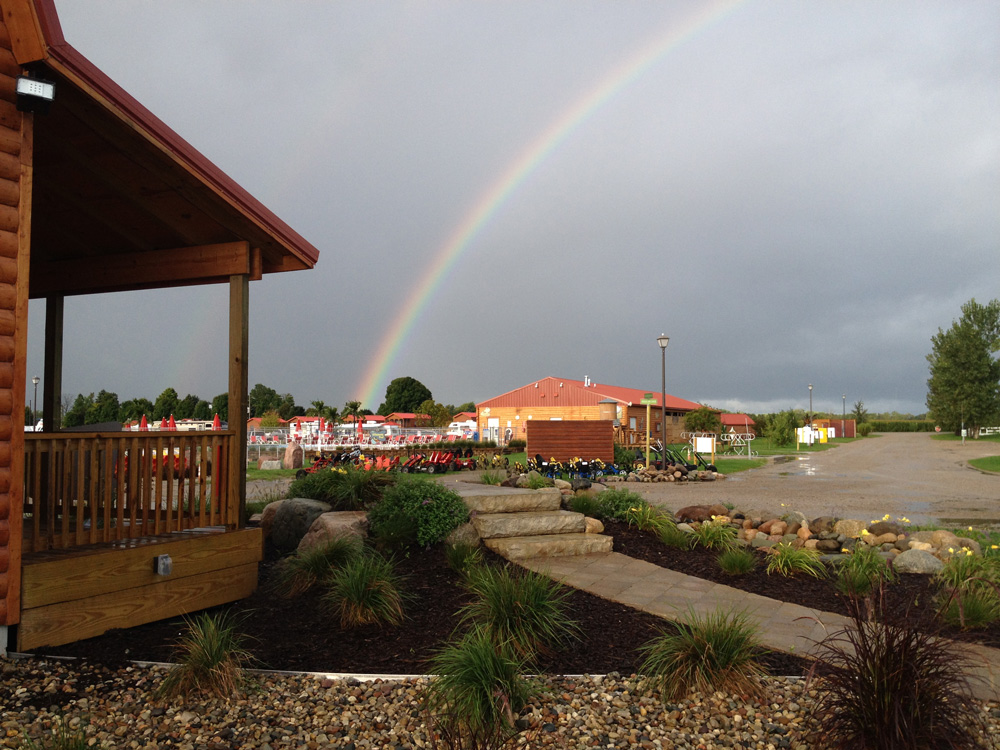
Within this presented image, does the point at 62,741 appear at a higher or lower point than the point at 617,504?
lower

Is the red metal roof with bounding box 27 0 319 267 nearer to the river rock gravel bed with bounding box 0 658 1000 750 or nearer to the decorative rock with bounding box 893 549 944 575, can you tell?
the river rock gravel bed with bounding box 0 658 1000 750

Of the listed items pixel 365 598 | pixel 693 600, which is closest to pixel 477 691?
pixel 365 598

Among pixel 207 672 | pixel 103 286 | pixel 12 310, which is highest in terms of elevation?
pixel 103 286

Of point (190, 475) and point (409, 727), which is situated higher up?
point (190, 475)

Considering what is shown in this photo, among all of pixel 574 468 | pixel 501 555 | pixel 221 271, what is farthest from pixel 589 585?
pixel 574 468

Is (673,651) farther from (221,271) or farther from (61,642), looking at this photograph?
(221,271)

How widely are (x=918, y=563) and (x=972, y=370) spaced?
201 ft

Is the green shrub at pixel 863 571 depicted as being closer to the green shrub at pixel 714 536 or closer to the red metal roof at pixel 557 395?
the green shrub at pixel 714 536

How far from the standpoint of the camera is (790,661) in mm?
4199

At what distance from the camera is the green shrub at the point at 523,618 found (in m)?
A: 4.28

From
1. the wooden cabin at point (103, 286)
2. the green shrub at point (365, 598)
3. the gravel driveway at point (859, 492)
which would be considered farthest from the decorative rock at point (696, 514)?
the wooden cabin at point (103, 286)

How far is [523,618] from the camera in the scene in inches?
174

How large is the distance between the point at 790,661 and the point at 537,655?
5.04ft

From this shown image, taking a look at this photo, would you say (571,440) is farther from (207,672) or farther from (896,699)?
(896,699)
